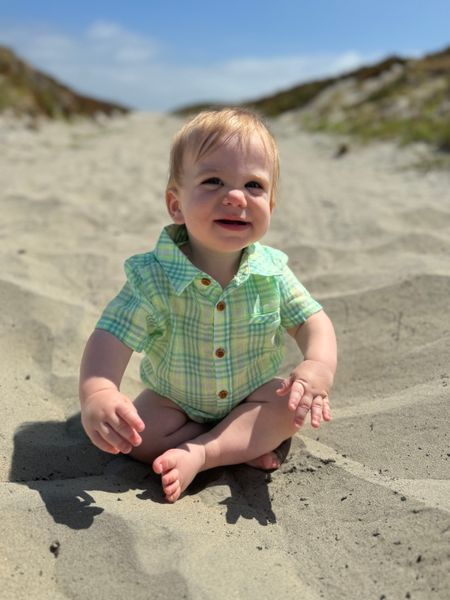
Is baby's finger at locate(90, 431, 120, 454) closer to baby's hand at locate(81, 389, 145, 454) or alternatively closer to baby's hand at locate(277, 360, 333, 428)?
baby's hand at locate(81, 389, 145, 454)

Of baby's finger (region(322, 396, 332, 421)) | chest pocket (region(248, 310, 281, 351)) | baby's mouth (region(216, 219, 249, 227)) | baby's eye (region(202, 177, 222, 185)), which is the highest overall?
baby's eye (region(202, 177, 222, 185))

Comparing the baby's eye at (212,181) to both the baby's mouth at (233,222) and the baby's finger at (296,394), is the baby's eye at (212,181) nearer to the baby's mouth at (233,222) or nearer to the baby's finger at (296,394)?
the baby's mouth at (233,222)

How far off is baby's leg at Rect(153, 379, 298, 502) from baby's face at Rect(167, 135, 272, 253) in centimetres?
47

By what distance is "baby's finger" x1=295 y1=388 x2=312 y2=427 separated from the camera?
71.8 inches

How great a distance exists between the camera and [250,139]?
2.00 metres

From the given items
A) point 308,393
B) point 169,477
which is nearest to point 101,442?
point 169,477

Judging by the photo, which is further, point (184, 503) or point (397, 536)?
point (184, 503)

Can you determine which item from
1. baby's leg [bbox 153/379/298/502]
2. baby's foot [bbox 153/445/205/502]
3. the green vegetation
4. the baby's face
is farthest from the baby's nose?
the green vegetation

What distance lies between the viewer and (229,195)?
6.43ft

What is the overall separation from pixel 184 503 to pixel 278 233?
8.61 ft

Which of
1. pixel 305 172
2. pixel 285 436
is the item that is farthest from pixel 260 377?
pixel 305 172

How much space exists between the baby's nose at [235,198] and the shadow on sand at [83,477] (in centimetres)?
77

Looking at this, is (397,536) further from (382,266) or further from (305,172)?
(305,172)

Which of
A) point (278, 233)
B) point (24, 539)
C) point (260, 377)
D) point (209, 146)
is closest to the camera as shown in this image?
point (24, 539)
